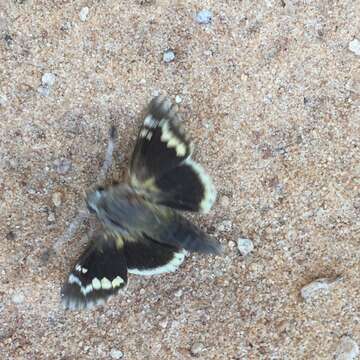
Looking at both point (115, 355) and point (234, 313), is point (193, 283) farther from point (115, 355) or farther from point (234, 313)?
point (115, 355)

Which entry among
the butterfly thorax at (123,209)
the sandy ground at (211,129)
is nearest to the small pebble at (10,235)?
the sandy ground at (211,129)

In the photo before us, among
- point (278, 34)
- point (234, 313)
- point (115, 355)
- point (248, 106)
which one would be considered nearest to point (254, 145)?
point (248, 106)

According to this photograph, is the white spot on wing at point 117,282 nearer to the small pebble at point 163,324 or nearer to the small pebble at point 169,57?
the small pebble at point 163,324

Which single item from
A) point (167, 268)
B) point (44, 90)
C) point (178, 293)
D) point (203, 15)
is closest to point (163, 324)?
point (178, 293)

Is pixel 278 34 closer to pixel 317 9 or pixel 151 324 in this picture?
pixel 317 9

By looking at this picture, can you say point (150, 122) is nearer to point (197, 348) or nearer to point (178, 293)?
point (178, 293)

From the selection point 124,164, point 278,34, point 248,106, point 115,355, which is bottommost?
point 115,355

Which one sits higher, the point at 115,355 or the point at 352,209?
the point at 352,209
